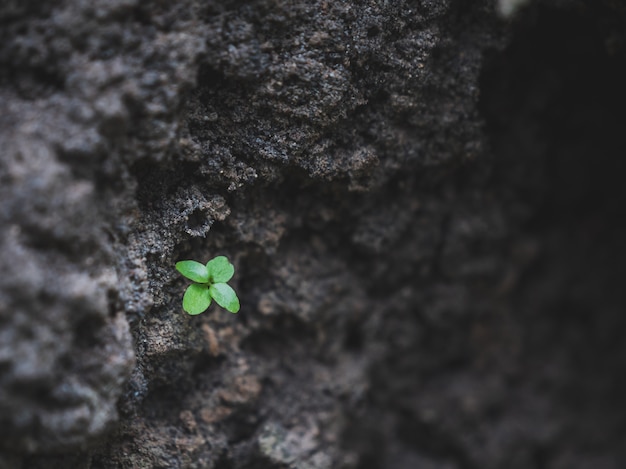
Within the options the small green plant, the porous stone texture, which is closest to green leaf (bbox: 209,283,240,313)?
the small green plant

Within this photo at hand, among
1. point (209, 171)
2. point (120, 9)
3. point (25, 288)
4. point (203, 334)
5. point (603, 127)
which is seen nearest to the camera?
point (25, 288)

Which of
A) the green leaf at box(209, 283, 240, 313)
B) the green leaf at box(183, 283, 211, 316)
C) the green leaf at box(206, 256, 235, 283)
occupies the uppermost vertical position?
the green leaf at box(206, 256, 235, 283)

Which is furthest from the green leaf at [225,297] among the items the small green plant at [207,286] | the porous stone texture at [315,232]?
the porous stone texture at [315,232]

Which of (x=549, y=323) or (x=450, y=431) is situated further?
(x=549, y=323)

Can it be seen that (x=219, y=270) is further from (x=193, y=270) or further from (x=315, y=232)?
(x=315, y=232)

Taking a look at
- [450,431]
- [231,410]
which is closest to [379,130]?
[231,410]

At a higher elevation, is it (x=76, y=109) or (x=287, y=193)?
(x=76, y=109)

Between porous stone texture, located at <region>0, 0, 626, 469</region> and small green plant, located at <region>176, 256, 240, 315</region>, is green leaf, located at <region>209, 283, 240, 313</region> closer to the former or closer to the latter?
small green plant, located at <region>176, 256, 240, 315</region>

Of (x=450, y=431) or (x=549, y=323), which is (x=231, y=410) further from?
(x=549, y=323)

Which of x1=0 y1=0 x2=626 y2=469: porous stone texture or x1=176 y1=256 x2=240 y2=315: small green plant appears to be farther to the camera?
x1=176 y1=256 x2=240 y2=315: small green plant

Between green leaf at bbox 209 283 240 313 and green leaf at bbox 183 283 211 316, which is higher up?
green leaf at bbox 209 283 240 313
